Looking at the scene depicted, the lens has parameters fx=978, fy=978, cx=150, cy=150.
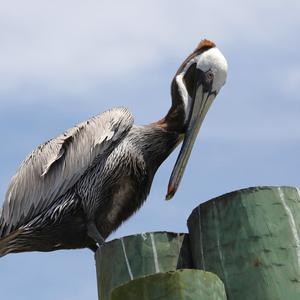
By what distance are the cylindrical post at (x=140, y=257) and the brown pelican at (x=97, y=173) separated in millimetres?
2615

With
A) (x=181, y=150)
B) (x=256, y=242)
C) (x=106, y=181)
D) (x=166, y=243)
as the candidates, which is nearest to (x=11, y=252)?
(x=106, y=181)

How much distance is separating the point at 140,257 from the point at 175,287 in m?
1.15

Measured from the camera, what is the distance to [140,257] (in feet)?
20.4

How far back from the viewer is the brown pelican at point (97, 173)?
30.1ft

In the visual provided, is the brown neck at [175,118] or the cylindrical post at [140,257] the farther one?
the brown neck at [175,118]

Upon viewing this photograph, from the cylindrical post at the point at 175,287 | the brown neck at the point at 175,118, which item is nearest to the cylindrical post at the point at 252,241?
the cylindrical post at the point at 175,287

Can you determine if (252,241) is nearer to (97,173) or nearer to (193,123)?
(97,173)

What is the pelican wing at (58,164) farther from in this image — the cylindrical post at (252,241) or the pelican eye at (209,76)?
the cylindrical post at (252,241)

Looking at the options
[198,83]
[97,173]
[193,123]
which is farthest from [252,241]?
[198,83]

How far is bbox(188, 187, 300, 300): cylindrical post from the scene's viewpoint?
18.8 feet

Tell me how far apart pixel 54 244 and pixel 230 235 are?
3545mm

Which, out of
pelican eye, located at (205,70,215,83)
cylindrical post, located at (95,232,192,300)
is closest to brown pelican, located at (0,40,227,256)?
pelican eye, located at (205,70,215,83)

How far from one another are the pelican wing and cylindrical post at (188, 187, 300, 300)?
3.46 metres

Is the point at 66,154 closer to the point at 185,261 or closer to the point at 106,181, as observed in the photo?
the point at 106,181
